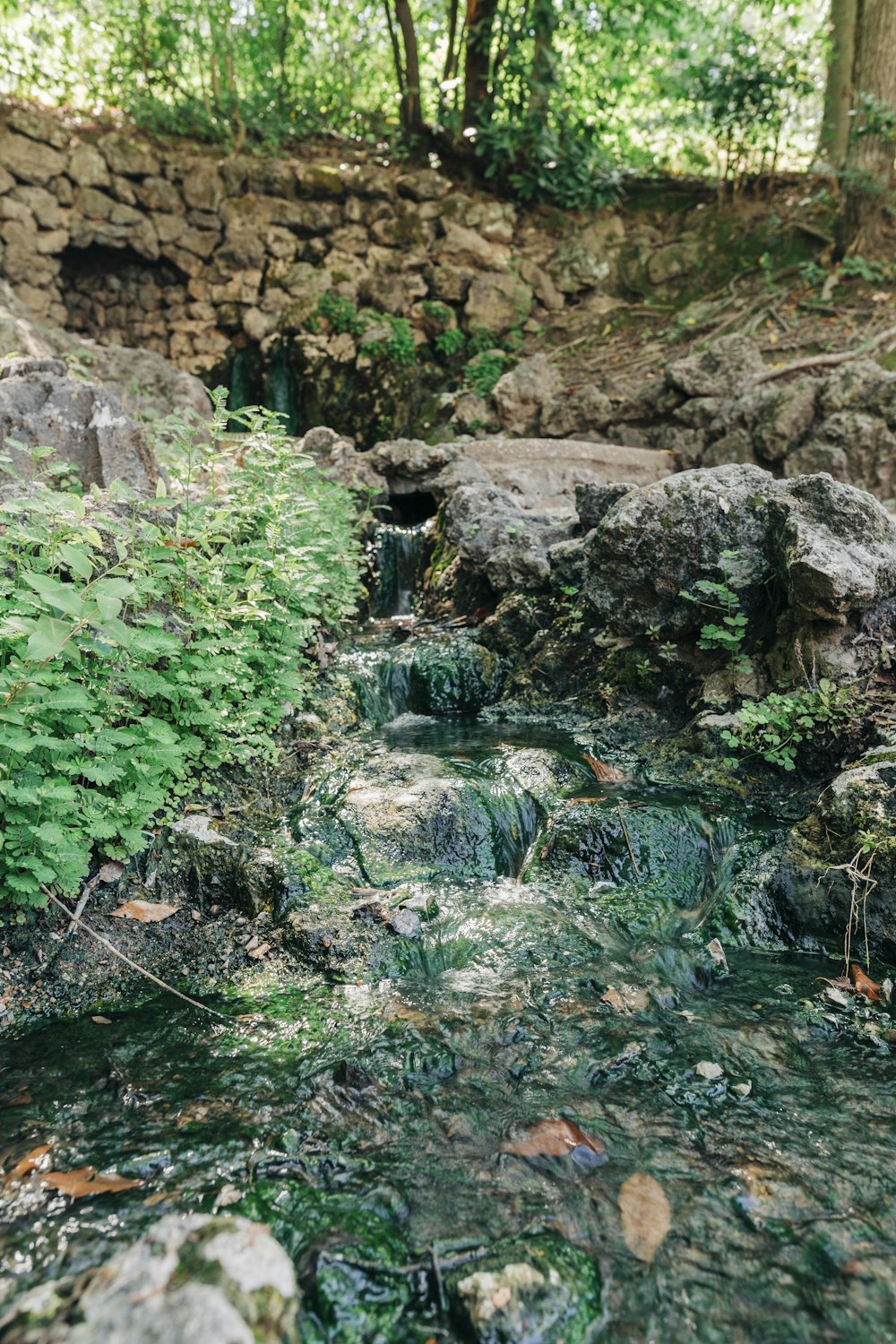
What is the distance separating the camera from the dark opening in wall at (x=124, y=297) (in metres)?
13.4

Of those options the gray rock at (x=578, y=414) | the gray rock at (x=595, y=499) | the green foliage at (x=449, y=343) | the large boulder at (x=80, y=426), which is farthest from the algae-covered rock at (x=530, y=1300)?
the green foliage at (x=449, y=343)

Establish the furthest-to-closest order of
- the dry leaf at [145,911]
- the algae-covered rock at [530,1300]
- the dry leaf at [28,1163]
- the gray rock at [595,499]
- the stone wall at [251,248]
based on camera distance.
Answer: the stone wall at [251,248]
the gray rock at [595,499]
the dry leaf at [145,911]
the dry leaf at [28,1163]
the algae-covered rock at [530,1300]

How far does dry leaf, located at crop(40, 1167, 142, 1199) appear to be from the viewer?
2.12 metres

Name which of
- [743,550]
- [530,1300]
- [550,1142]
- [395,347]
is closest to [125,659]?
[550,1142]

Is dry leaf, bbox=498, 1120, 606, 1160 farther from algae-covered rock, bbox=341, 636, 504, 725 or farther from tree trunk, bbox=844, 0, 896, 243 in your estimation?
tree trunk, bbox=844, 0, 896, 243

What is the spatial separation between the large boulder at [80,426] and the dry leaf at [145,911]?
270 centimetres

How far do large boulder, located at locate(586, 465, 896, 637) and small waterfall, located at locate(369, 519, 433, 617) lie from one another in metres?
3.33

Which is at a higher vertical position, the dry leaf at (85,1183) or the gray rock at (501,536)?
the gray rock at (501,536)

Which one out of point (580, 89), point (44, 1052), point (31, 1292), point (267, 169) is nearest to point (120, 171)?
point (267, 169)

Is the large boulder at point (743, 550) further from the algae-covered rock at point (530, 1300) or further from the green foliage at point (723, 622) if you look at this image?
the algae-covered rock at point (530, 1300)

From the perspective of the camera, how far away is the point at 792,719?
4457 millimetres

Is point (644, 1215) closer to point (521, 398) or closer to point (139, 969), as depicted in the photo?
point (139, 969)

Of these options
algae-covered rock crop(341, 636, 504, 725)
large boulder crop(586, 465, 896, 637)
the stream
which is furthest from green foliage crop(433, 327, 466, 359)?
the stream

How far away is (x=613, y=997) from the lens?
10.3 feet
